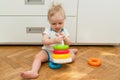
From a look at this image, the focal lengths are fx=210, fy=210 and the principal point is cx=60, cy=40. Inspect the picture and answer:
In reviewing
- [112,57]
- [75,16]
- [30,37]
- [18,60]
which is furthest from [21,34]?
[112,57]

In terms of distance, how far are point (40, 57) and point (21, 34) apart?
281 mm

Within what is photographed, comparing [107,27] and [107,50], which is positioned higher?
[107,27]

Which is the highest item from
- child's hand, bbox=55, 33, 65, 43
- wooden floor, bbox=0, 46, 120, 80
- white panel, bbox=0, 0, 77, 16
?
white panel, bbox=0, 0, 77, 16

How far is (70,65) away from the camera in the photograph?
3.92 feet

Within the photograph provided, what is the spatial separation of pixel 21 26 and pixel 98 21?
19.7 inches

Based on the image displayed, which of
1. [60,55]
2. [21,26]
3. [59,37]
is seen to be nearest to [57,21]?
[59,37]

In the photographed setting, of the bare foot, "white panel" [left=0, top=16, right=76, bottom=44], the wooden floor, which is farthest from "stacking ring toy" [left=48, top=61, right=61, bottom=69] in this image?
"white panel" [left=0, top=16, right=76, bottom=44]

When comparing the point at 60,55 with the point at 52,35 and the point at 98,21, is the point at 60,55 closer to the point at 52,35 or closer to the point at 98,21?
the point at 52,35

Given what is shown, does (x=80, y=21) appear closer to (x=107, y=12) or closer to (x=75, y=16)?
(x=75, y=16)

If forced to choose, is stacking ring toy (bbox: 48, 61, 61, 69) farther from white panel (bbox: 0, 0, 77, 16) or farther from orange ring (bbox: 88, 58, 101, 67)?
white panel (bbox: 0, 0, 77, 16)

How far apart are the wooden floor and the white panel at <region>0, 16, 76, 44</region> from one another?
0.07 meters

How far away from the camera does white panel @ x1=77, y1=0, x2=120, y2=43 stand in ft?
4.34

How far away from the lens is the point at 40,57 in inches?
46.5

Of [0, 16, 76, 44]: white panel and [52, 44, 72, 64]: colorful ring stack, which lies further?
[0, 16, 76, 44]: white panel
